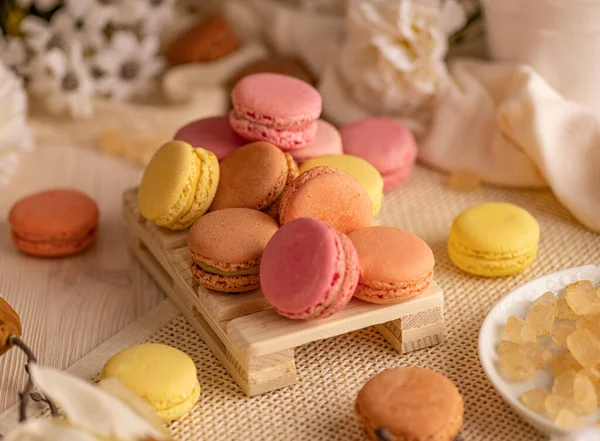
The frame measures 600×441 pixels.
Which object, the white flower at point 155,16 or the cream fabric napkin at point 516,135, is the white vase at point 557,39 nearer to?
the cream fabric napkin at point 516,135

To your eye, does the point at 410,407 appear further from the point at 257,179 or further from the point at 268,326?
the point at 257,179

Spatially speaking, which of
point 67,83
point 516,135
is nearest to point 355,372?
point 516,135

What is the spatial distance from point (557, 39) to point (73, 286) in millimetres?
1075

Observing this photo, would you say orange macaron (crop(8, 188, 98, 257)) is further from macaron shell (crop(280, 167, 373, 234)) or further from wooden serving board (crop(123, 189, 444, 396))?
macaron shell (crop(280, 167, 373, 234))

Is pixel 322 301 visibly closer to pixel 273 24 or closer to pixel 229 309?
pixel 229 309

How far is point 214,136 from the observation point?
1558 mm

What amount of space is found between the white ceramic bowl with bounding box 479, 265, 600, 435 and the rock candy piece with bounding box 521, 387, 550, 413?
0.01 meters

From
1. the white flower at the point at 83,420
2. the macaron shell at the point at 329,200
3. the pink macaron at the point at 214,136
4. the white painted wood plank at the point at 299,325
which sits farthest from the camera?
the pink macaron at the point at 214,136

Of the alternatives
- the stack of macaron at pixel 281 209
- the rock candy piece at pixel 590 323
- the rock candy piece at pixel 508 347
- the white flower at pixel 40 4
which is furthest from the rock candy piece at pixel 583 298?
the white flower at pixel 40 4

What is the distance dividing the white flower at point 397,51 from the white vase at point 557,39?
0.14 meters

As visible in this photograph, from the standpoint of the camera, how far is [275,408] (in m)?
1.23

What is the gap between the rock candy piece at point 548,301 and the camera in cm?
129

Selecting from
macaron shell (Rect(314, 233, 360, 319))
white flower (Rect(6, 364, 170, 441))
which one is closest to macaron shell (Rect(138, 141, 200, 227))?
macaron shell (Rect(314, 233, 360, 319))

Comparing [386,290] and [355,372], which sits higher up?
[386,290]
